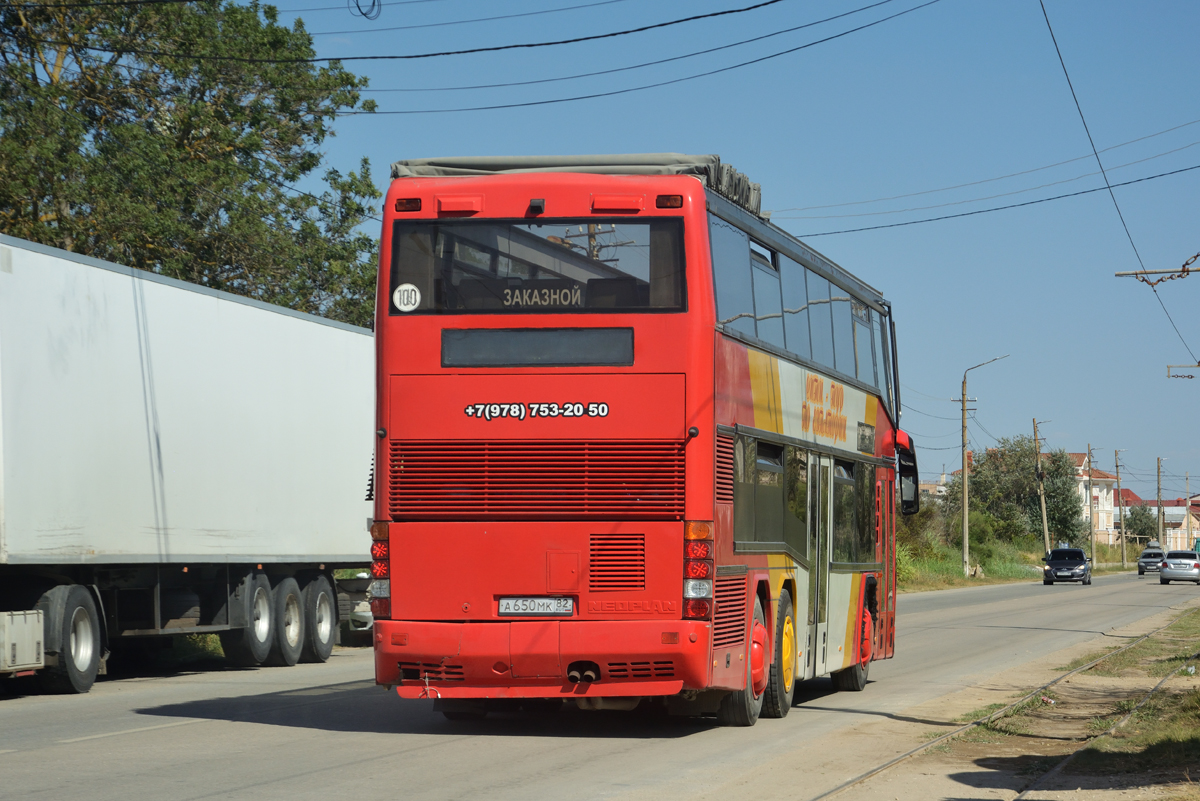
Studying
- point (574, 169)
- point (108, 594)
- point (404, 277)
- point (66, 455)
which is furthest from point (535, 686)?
point (108, 594)

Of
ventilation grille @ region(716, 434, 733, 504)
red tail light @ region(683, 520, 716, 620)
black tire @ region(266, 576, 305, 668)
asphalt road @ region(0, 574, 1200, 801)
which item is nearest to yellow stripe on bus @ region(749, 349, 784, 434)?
ventilation grille @ region(716, 434, 733, 504)

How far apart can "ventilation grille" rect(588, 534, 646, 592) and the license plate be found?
21 centimetres

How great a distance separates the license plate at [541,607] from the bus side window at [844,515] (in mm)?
4662

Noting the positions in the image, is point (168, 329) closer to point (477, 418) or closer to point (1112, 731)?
point (477, 418)

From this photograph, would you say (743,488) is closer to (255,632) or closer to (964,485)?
(255,632)

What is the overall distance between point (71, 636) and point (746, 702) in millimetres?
7483

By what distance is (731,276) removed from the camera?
38.6 feet

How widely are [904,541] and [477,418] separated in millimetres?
51326

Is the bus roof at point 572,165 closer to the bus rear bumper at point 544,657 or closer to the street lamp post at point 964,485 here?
the bus rear bumper at point 544,657

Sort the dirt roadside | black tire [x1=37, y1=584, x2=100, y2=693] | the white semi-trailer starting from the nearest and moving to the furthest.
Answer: the dirt roadside → the white semi-trailer → black tire [x1=37, y1=584, x2=100, y2=693]

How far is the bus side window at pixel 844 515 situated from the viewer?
15.0 m

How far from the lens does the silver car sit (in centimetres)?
6750

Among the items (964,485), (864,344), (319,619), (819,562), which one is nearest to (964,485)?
(964,485)

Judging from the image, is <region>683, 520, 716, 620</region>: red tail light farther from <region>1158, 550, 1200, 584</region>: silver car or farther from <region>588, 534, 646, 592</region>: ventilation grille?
<region>1158, 550, 1200, 584</region>: silver car
